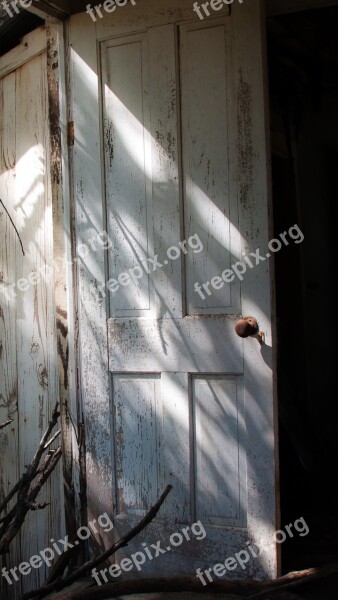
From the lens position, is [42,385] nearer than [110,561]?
No

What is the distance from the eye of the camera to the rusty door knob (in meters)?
2.52

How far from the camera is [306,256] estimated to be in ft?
16.1

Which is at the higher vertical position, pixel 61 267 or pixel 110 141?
pixel 110 141

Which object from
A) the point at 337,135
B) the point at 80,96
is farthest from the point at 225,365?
the point at 337,135

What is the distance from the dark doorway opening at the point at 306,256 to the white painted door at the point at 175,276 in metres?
0.97

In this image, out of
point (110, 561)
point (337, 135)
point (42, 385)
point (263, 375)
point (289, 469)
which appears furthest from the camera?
point (337, 135)

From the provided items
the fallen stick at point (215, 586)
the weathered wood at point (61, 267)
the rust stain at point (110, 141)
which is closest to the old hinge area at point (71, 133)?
the weathered wood at point (61, 267)

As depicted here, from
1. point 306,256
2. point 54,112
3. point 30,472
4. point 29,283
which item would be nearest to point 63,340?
point 29,283

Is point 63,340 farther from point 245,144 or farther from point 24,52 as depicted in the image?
point 24,52

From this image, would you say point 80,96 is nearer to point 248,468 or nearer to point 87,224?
point 87,224

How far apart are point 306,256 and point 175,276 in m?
2.42

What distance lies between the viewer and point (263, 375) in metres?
2.56

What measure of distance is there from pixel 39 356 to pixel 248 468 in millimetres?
1233

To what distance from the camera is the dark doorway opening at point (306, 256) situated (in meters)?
3.79
